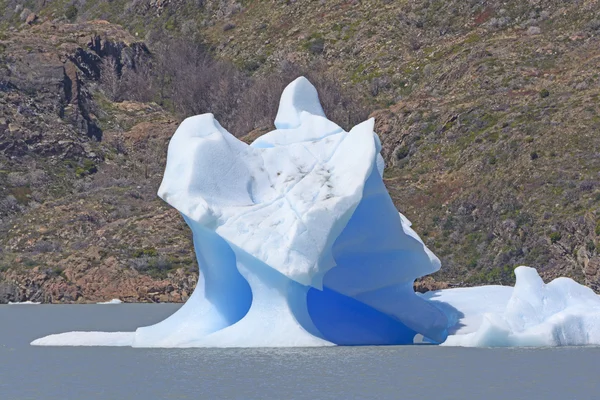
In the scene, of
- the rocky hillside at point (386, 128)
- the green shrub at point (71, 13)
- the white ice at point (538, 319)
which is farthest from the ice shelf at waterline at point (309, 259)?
the green shrub at point (71, 13)

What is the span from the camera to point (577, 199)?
185 ft

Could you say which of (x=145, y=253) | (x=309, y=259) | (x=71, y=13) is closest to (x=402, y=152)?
(x=145, y=253)

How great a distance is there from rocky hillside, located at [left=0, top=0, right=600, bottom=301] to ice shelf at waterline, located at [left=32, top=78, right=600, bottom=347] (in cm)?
2543

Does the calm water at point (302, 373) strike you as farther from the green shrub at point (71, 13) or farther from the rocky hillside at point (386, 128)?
the green shrub at point (71, 13)

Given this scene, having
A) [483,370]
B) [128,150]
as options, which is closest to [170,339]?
[483,370]

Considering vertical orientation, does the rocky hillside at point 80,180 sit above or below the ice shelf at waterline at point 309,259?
below

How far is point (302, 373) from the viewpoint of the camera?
2331 centimetres

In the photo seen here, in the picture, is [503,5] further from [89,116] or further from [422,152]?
[89,116]

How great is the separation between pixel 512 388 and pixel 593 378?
1.86 metres

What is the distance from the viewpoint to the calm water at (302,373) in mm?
21297

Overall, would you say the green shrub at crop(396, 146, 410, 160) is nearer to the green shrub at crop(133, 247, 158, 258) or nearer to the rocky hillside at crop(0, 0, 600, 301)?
the rocky hillside at crop(0, 0, 600, 301)

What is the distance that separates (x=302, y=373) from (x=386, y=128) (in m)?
46.6

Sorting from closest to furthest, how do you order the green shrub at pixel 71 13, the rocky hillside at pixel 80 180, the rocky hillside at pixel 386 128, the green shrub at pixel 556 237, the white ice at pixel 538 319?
the white ice at pixel 538 319 < the green shrub at pixel 556 237 < the rocky hillside at pixel 386 128 < the rocky hillside at pixel 80 180 < the green shrub at pixel 71 13

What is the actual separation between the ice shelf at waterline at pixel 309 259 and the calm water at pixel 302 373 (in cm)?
52
